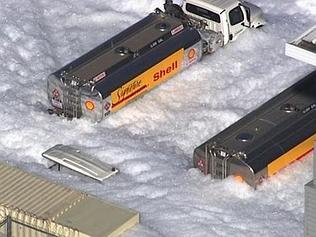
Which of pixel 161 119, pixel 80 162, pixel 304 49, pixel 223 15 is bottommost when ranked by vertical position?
pixel 161 119

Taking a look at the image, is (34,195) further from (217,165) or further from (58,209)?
(217,165)

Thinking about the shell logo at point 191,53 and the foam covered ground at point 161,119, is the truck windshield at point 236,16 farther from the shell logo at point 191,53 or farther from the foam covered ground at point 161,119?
the shell logo at point 191,53

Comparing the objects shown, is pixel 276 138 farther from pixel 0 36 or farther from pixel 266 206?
pixel 0 36

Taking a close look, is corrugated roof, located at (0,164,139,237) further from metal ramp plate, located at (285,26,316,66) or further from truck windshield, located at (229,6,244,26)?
truck windshield, located at (229,6,244,26)

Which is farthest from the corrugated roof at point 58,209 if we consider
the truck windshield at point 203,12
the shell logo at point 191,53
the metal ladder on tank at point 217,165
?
the truck windshield at point 203,12

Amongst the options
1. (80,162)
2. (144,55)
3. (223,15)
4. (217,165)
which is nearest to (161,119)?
(144,55)

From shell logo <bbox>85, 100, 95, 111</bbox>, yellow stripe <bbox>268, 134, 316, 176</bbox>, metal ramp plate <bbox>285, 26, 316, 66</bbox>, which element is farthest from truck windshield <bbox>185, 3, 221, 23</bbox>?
metal ramp plate <bbox>285, 26, 316, 66</bbox>
